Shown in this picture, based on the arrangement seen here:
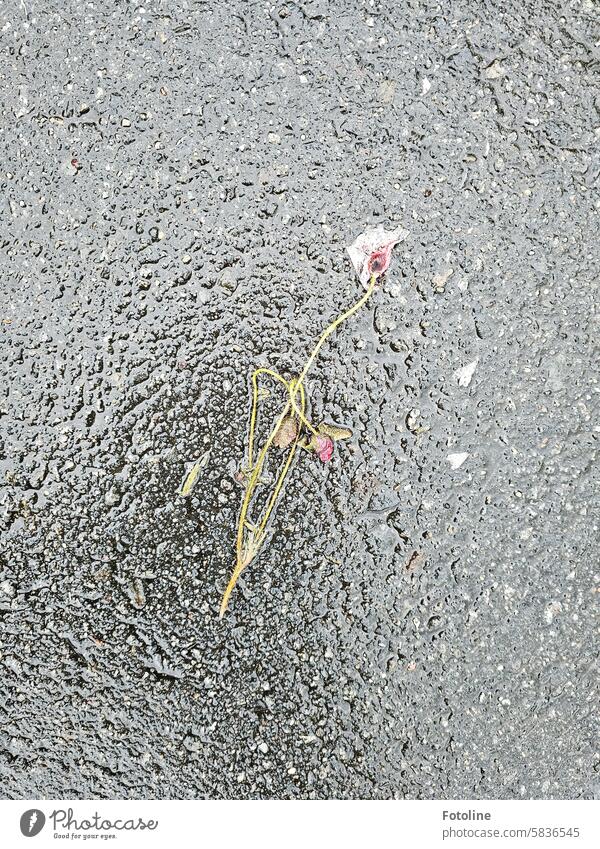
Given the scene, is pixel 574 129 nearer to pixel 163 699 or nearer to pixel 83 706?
pixel 163 699

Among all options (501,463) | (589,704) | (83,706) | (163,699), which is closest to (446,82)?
(501,463)

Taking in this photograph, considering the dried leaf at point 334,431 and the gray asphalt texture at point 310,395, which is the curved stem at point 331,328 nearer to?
the gray asphalt texture at point 310,395

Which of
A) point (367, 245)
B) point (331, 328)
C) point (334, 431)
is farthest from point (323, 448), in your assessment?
point (367, 245)

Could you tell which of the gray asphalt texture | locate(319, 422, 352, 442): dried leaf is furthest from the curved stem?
locate(319, 422, 352, 442): dried leaf

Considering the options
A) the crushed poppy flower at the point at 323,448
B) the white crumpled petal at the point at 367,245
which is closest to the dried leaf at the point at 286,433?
the crushed poppy flower at the point at 323,448

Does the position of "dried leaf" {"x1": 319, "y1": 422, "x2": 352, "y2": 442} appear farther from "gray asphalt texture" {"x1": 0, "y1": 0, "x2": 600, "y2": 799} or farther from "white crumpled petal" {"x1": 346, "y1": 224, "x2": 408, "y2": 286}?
"white crumpled petal" {"x1": 346, "y1": 224, "x2": 408, "y2": 286}
